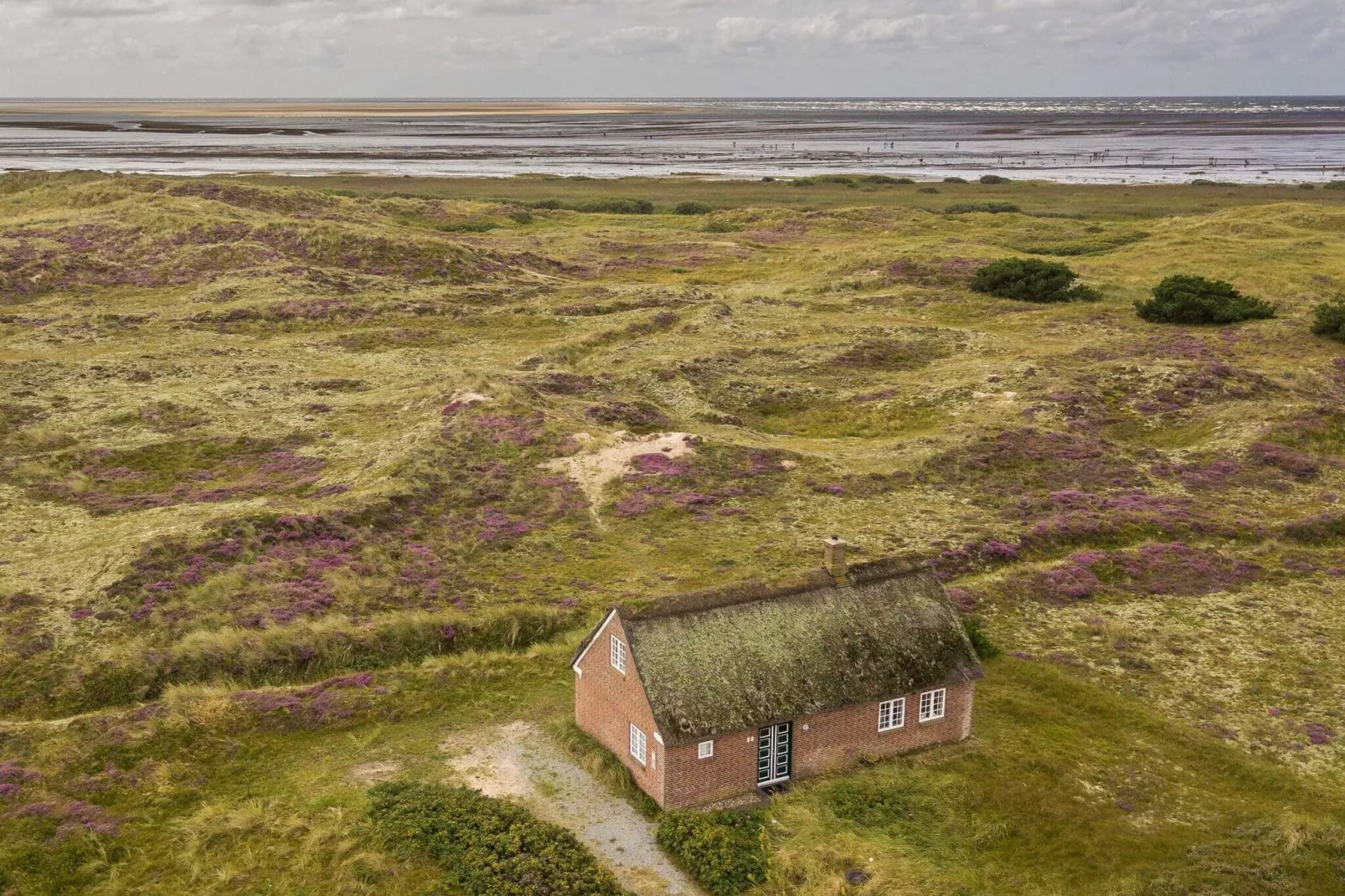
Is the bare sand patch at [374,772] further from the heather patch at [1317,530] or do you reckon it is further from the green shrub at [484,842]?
the heather patch at [1317,530]

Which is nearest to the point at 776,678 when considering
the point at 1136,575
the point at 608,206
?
the point at 1136,575

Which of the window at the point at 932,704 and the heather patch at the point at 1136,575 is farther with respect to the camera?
the heather patch at the point at 1136,575

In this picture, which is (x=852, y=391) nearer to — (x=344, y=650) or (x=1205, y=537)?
(x=1205, y=537)

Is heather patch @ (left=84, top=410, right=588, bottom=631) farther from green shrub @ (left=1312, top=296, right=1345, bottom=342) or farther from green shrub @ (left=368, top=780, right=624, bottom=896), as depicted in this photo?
green shrub @ (left=1312, top=296, right=1345, bottom=342)

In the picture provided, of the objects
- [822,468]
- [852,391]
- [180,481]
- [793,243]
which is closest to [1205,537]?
[822,468]

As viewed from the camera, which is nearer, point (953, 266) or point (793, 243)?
point (953, 266)

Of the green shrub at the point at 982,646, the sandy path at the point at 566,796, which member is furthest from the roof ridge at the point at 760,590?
the green shrub at the point at 982,646
